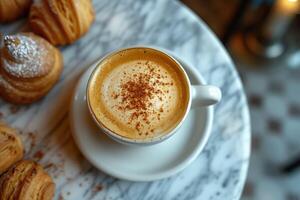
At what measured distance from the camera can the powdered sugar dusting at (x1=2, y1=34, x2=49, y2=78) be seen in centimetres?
79

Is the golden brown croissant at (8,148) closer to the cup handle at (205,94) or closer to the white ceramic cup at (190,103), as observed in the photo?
the white ceramic cup at (190,103)

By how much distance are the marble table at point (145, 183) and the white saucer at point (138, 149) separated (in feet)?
0.15

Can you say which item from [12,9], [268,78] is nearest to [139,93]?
[12,9]

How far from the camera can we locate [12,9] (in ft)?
2.95

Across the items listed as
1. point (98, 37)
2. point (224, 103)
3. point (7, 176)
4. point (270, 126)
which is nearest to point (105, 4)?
point (98, 37)

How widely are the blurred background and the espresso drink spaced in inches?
25.4

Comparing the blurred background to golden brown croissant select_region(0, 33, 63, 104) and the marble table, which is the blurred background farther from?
golden brown croissant select_region(0, 33, 63, 104)

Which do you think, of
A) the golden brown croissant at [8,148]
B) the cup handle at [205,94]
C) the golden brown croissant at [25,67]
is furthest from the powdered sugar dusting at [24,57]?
the cup handle at [205,94]

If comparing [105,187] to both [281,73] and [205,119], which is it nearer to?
[205,119]

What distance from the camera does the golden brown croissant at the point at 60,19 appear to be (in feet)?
2.77

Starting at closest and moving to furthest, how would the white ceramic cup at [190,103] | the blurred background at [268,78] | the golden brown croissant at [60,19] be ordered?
the white ceramic cup at [190,103], the golden brown croissant at [60,19], the blurred background at [268,78]

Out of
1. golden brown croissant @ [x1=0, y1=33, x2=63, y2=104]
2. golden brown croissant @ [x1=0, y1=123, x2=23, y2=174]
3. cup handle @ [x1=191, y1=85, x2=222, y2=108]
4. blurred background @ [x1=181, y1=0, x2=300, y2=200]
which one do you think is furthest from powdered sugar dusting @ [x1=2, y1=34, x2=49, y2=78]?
blurred background @ [x1=181, y1=0, x2=300, y2=200]

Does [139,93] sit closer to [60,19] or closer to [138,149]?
[138,149]

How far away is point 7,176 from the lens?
73 cm
